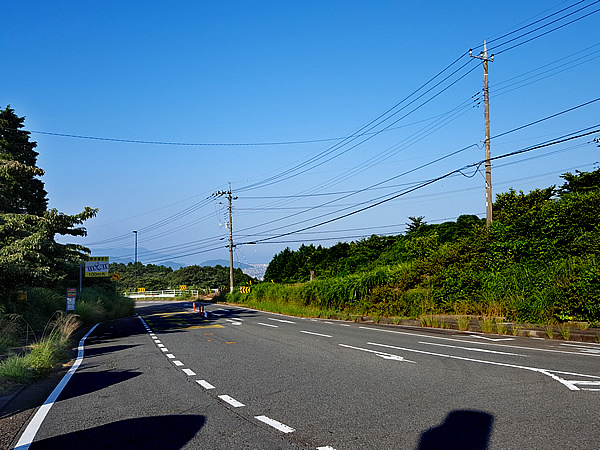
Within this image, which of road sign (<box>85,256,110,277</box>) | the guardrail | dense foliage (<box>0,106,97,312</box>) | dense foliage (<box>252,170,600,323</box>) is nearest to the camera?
dense foliage (<box>252,170,600,323</box>)

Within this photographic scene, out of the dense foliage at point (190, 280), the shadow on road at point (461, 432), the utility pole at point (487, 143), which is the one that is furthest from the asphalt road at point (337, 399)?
the dense foliage at point (190, 280)

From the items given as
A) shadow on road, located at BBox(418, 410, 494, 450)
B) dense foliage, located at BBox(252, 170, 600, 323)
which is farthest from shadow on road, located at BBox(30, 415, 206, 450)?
dense foliage, located at BBox(252, 170, 600, 323)

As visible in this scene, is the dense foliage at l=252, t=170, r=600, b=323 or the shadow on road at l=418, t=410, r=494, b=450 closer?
the shadow on road at l=418, t=410, r=494, b=450

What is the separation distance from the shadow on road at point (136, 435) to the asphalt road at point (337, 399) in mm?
21

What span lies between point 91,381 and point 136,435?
13.6 feet

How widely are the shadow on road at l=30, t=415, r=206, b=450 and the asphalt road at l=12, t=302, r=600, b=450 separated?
0.8 inches

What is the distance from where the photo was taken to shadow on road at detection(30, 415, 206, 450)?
5.04 meters

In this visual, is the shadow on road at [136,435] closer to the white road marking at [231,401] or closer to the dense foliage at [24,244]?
the white road marking at [231,401]

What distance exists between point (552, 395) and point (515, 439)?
7.13ft

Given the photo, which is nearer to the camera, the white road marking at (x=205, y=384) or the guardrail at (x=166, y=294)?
the white road marking at (x=205, y=384)

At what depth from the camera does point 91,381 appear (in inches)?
353

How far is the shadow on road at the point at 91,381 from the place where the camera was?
26.2 ft

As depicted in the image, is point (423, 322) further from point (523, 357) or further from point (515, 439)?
point (515, 439)

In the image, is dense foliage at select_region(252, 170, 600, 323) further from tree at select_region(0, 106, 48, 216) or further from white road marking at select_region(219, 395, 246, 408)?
Answer: tree at select_region(0, 106, 48, 216)
